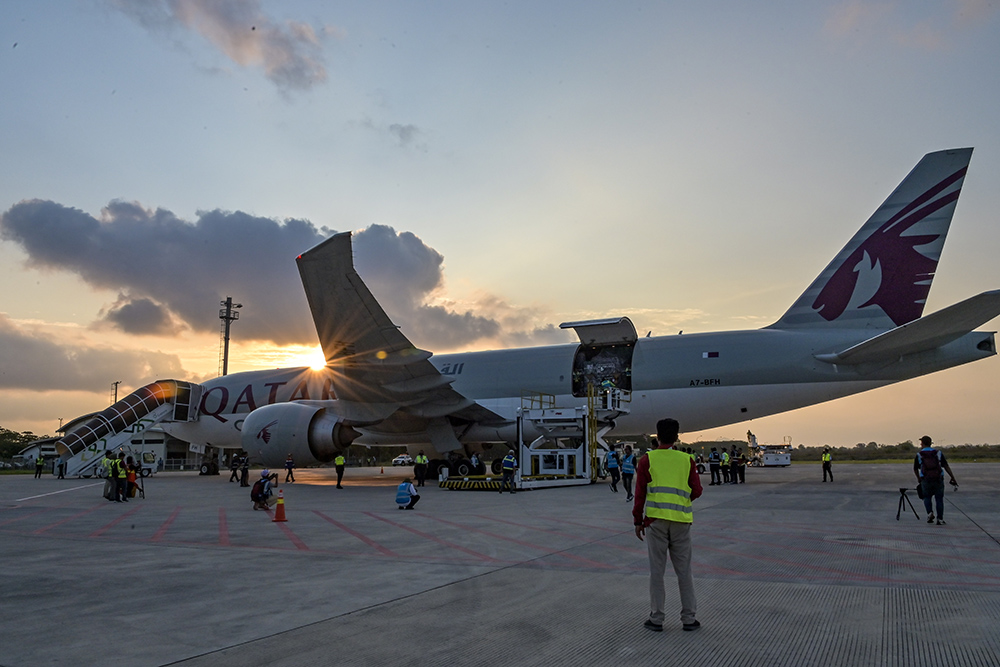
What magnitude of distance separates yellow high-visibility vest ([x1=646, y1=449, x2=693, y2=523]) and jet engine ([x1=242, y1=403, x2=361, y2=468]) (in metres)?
19.3

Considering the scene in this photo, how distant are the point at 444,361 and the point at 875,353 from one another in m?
15.6

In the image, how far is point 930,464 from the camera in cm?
1102

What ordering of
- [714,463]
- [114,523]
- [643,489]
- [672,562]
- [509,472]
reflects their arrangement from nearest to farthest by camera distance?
1. [672,562]
2. [643,489]
3. [114,523]
4. [509,472]
5. [714,463]

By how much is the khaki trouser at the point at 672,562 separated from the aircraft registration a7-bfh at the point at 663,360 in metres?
14.1

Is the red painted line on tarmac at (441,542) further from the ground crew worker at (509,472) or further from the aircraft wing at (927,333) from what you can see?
the aircraft wing at (927,333)

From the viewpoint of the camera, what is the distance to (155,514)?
1371 centimetres

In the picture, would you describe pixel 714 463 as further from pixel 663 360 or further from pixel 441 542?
pixel 441 542

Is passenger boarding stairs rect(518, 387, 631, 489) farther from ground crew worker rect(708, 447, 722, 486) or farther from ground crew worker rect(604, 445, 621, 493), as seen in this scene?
ground crew worker rect(708, 447, 722, 486)

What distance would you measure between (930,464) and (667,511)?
825cm

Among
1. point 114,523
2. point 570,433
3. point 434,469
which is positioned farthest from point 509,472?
point 114,523

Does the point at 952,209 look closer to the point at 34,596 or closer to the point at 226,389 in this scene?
the point at 34,596

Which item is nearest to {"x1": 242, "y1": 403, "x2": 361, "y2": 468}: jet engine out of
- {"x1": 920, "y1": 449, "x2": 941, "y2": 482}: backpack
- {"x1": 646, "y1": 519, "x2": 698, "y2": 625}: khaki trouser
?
{"x1": 920, "y1": 449, "x2": 941, "y2": 482}: backpack

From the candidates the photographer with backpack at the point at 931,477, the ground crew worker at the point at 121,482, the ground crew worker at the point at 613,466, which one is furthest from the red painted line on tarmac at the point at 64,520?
the photographer with backpack at the point at 931,477

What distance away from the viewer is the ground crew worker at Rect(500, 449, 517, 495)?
62.1 ft
